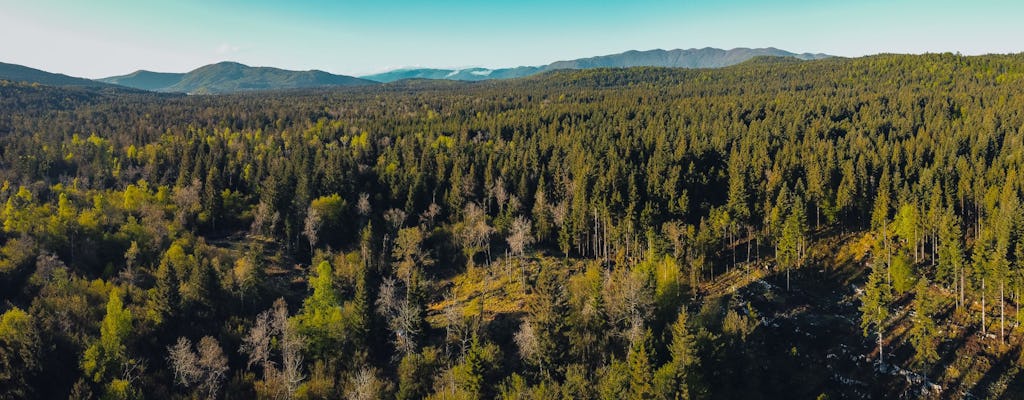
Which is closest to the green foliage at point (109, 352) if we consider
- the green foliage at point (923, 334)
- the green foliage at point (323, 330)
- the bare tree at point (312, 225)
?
the green foliage at point (323, 330)

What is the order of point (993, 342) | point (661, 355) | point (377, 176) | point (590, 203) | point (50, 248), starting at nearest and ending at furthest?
point (661, 355) < point (993, 342) < point (50, 248) < point (590, 203) < point (377, 176)

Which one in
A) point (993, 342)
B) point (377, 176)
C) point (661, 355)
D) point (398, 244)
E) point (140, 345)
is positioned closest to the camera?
point (661, 355)

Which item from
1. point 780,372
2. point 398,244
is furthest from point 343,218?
point 780,372

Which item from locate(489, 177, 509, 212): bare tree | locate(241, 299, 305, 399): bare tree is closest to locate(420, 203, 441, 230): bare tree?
locate(489, 177, 509, 212): bare tree

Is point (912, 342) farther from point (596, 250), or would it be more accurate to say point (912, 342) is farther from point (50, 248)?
point (50, 248)

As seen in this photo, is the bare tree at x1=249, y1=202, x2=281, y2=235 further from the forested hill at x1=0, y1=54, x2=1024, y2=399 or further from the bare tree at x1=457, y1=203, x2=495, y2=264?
the bare tree at x1=457, y1=203, x2=495, y2=264

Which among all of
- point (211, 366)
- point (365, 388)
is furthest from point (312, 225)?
point (365, 388)
